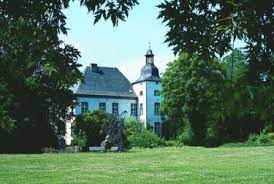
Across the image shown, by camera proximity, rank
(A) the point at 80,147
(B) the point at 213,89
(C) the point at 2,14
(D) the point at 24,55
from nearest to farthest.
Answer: (B) the point at 213,89, (C) the point at 2,14, (D) the point at 24,55, (A) the point at 80,147

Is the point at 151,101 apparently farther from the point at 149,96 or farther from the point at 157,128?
the point at 157,128

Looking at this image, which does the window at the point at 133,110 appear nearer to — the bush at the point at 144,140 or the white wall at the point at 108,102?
the white wall at the point at 108,102

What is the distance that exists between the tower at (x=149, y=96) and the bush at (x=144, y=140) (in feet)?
42.1

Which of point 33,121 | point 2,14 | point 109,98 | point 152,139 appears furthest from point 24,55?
point 109,98

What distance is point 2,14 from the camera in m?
5.30

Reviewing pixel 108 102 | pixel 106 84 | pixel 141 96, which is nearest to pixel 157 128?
pixel 141 96

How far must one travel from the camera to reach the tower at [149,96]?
66.6 m

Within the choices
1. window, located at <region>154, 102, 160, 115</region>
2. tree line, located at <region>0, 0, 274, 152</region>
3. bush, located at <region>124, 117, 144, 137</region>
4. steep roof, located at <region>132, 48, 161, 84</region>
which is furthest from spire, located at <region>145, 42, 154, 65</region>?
tree line, located at <region>0, 0, 274, 152</region>

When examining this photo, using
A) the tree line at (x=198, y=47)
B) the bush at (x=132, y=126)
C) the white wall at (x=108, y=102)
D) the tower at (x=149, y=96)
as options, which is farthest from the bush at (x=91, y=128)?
the tree line at (x=198, y=47)

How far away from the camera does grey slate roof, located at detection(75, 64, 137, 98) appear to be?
64625mm

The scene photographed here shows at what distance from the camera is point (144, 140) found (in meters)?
50.5

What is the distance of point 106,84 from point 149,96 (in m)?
6.01

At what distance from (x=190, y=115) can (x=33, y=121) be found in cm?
2160

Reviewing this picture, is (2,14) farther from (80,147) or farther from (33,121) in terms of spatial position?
(80,147)
